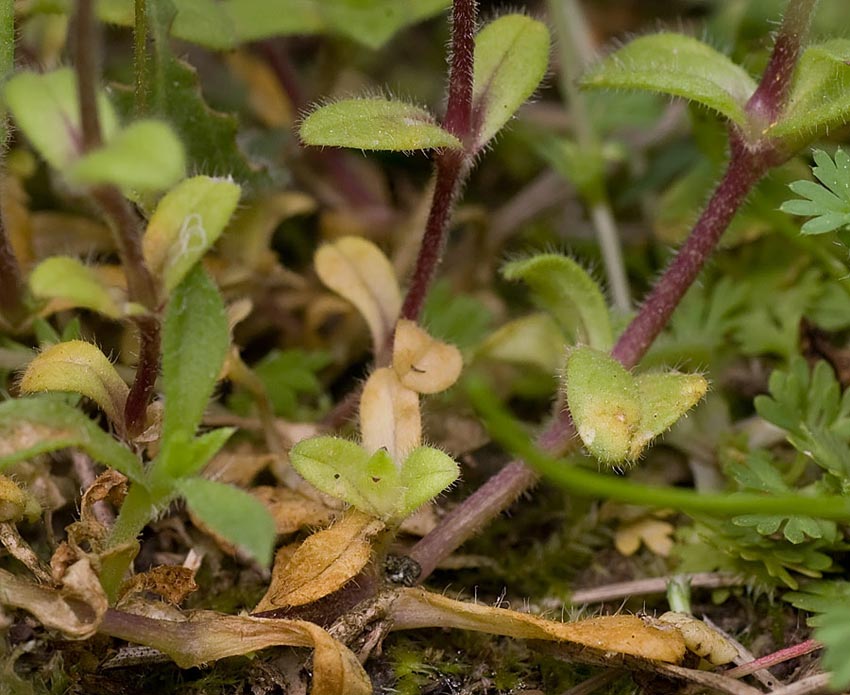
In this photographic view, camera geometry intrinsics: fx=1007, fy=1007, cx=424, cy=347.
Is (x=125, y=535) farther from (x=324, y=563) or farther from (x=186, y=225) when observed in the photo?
(x=186, y=225)

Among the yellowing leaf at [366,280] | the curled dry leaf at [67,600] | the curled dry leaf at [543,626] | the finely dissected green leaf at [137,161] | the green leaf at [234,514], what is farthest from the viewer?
the yellowing leaf at [366,280]

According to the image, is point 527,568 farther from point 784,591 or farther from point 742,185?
point 742,185

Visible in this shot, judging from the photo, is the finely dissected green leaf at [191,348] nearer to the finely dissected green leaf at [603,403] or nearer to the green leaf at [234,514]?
the green leaf at [234,514]

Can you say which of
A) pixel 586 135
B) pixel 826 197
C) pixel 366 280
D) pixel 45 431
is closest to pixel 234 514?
pixel 45 431

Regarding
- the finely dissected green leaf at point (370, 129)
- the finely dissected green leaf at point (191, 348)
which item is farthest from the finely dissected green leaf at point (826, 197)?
the finely dissected green leaf at point (191, 348)

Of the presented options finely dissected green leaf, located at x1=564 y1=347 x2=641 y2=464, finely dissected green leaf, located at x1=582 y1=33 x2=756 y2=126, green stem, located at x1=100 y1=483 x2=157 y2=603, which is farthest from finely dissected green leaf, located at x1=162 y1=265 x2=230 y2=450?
finely dissected green leaf, located at x1=582 y1=33 x2=756 y2=126

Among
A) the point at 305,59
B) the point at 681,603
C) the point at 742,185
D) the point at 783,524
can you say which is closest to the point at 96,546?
the point at 681,603

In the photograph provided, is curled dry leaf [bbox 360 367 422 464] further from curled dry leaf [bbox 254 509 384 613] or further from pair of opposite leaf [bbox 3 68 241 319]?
pair of opposite leaf [bbox 3 68 241 319]
